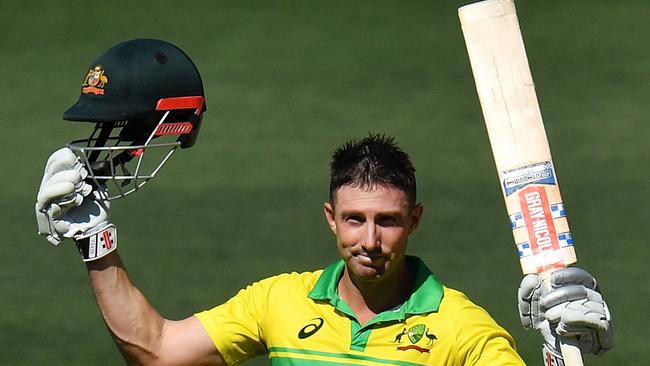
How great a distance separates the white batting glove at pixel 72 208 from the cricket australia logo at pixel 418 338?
1035 millimetres

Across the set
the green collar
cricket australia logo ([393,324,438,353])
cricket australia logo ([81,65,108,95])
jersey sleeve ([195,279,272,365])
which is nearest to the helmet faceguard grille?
cricket australia logo ([81,65,108,95])

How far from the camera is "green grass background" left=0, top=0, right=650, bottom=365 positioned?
28.0ft

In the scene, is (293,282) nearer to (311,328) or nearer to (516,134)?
(311,328)

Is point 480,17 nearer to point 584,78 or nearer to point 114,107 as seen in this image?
point 114,107

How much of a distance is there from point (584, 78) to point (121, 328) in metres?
6.06

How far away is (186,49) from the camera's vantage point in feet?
35.8

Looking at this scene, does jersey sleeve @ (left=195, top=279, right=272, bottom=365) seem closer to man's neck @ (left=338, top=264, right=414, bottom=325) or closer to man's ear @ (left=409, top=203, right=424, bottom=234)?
man's neck @ (left=338, top=264, right=414, bottom=325)

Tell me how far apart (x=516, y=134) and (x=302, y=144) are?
519 centimetres

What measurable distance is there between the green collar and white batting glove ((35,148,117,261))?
29.3 inches

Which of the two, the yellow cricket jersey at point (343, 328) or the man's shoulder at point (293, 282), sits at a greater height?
the man's shoulder at point (293, 282)

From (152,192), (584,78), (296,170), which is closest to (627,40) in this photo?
(584,78)

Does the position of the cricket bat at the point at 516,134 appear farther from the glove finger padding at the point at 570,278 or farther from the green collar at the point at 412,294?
the green collar at the point at 412,294

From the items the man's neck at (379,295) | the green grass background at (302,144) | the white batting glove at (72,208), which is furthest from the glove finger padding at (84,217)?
the green grass background at (302,144)

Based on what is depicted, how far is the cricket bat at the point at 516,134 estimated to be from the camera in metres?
4.79
